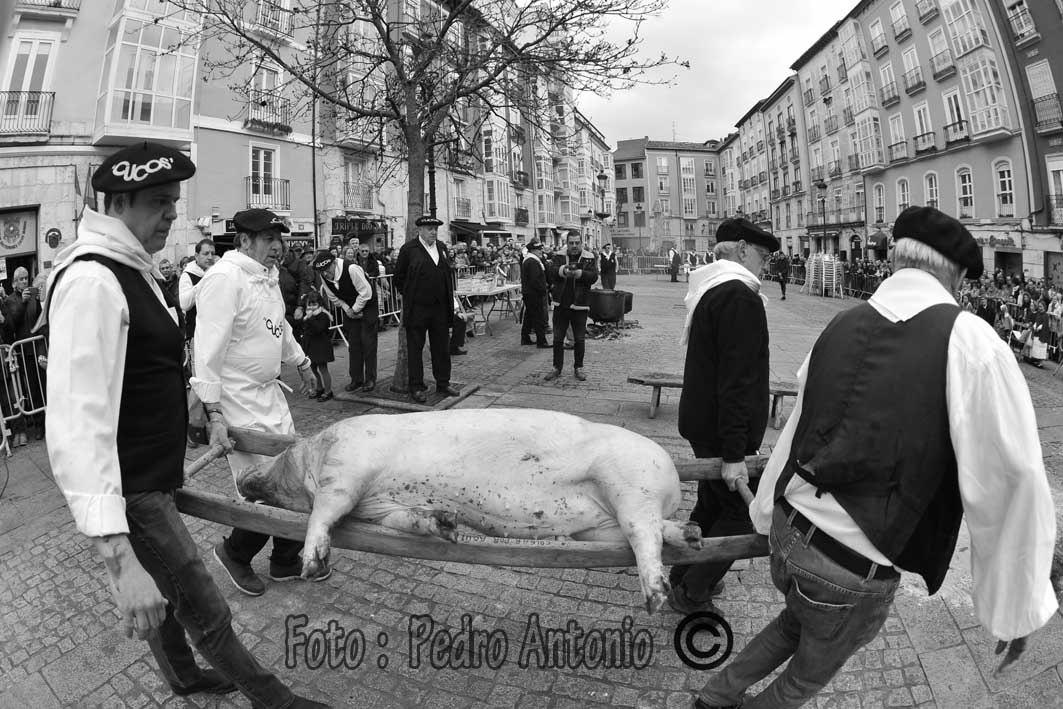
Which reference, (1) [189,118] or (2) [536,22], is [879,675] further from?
(1) [189,118]

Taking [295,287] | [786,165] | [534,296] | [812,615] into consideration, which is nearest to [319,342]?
[295,287]

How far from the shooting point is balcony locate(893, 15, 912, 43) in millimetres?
33906

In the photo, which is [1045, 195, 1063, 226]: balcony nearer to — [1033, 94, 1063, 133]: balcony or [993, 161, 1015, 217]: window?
[993, 161, 1015, 217]: window

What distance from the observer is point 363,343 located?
8023 millimetres

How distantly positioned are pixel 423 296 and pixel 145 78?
17.8 metres

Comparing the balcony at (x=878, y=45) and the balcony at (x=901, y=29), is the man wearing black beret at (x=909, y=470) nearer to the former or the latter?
the balcony at (x=901, y=29)

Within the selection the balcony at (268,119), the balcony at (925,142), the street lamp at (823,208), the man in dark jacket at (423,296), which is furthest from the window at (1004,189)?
the balcony at (268,119)

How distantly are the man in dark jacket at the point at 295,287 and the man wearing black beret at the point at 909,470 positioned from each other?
23.9ft

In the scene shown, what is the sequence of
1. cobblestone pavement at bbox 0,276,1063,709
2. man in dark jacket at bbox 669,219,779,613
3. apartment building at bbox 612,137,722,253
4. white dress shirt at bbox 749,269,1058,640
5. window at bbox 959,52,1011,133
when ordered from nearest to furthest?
white dress shirt at bbox 749,269,1058,640
cobblestone pavement at bbox 0,276,1063,709
man in dark jacket at bbox 669,219,779,613
window at bbox 959,52,1011,133
apartment building at bbox 612,137,722,253

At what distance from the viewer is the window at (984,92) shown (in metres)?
27.2

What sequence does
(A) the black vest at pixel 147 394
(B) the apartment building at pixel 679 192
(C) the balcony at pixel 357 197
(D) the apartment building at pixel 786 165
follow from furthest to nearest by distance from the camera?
(B) the apartment building at pixel 679 192 → (D) the apartment building at pixel 786 165 → (C) the balcony at pixel 357 197 → (A) the black vest at pixel 147 394

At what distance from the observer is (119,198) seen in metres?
2.17

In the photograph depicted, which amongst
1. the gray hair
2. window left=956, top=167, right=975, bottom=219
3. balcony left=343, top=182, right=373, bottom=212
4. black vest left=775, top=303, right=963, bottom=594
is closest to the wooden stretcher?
black vest left=775, top=303, right=963, bottom=594

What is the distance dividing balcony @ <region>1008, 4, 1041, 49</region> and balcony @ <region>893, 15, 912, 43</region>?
27.2ft
